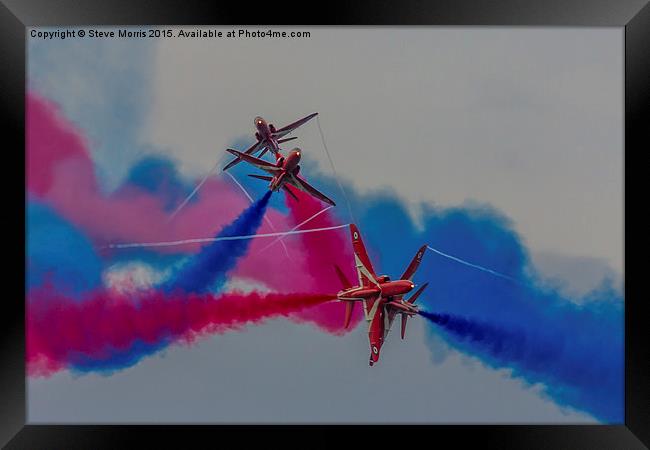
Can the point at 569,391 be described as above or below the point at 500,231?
below

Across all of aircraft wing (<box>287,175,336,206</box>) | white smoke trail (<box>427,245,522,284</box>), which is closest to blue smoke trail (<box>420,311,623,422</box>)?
white smoke trail (<box>427,245,522,284</box>)

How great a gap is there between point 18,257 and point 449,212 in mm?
6444

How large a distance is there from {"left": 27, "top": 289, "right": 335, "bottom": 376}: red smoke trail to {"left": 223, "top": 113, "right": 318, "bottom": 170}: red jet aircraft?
2.15 meters

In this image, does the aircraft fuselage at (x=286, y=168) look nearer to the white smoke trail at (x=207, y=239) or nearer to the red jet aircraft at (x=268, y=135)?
the red jet aircraft at (x=268, y=135)

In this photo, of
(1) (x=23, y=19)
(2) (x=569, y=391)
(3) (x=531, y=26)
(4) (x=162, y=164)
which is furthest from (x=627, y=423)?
(1) (x=23, y=19)

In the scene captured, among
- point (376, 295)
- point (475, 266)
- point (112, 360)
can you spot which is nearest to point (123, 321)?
point (112, 360)

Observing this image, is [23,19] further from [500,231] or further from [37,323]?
[500,231]

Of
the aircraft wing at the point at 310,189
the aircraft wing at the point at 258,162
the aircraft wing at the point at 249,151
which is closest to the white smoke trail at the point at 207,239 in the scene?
the aircraft wing at the point at 310,189

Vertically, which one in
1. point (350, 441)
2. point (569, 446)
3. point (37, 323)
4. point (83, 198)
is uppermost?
point (83, 198)

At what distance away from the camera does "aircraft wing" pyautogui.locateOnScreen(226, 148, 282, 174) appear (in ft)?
20.6

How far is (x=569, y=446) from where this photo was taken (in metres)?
6.33

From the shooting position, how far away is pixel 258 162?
6.30 m

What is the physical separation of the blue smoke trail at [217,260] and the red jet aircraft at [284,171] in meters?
0.25

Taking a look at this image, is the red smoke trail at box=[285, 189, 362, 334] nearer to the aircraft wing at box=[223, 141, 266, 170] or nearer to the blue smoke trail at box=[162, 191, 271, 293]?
the blue smoke trail at box=[162, 191, 271, 293]
